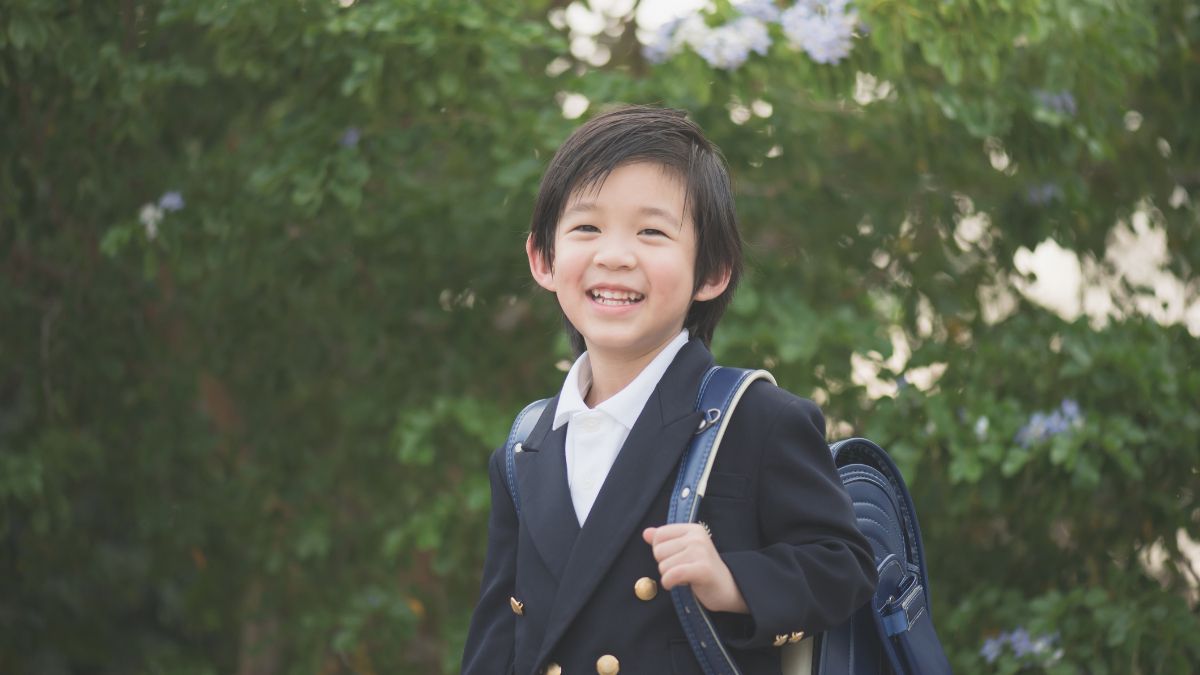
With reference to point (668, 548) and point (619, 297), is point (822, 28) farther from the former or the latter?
point (668, 548)

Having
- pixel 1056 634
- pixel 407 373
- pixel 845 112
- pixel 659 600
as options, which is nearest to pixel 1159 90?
pixel 845 112

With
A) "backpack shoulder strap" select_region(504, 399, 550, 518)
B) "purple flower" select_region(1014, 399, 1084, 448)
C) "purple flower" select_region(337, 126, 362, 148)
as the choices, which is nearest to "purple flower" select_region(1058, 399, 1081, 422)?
"purple flower" select_region(1014, 399, 1084, 448)

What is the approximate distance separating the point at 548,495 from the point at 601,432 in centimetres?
10

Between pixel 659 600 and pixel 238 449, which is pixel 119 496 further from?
pixel 659 600

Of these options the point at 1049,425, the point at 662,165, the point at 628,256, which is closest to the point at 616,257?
the point at 628,256

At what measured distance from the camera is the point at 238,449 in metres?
3.93

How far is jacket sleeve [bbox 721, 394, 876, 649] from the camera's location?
57.5 inches

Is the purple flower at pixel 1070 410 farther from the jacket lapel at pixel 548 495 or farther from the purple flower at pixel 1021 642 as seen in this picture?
the jacket lapel at pixel 548 495

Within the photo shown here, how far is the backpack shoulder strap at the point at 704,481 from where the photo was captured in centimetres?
149

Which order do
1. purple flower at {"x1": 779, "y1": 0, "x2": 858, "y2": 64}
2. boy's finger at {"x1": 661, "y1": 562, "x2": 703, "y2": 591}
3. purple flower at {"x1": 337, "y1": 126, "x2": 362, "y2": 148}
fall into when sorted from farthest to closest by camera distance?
purple flower at {"x1": 337, "y1": 126, "x2": 362, "y2": 148} < purple flower at {"x1": 779, "y1": 0, "x2": 858, "y2": 64} < boy's finger at {"x1": 661, "y1": 562, "x2": 703, "y2": 591}

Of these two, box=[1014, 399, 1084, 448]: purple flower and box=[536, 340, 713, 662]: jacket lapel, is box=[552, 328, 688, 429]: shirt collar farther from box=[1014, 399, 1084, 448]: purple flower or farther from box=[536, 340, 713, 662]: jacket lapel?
box=[1014, 399, 1084, 448]: purple flower

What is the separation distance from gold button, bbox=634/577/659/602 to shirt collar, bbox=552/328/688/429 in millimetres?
196

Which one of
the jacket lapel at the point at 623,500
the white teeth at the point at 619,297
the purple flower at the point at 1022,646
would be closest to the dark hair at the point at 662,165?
the white teeth at the point at 619,297

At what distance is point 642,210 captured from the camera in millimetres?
1589
